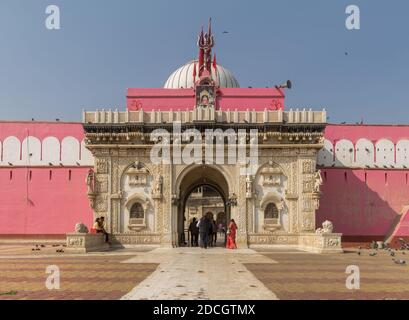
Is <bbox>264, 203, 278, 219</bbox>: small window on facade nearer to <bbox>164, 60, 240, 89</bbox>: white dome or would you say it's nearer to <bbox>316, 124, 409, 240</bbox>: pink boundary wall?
<bbox>316, 124, 409, 240</bbox>: pink boundary wall

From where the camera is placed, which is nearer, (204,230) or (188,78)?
(204,230)

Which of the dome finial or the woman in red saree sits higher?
the dome finial

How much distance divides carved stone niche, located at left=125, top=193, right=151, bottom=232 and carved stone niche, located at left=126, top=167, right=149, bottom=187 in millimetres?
626

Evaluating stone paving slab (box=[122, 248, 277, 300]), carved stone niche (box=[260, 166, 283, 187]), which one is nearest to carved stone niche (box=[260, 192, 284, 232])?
carved stone niche (box=[260, 166, 283, 187])

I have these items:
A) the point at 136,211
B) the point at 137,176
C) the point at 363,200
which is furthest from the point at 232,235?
the point at 363,200

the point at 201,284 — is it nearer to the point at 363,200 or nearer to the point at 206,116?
the point at 206,116

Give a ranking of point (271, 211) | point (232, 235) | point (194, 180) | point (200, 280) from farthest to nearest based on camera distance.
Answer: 1. point (194, 180)
2. point (271, 211)
3. point (232, 235)
4. point (200, 280)

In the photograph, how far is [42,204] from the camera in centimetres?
3106

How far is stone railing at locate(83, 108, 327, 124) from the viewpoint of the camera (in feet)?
91.6

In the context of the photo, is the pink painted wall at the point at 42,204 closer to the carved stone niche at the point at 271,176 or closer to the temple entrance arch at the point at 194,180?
the temple entrance arch at the point at 194,180

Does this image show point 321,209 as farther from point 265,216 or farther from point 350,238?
point 265,216

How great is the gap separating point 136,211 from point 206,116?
6097 millimetres

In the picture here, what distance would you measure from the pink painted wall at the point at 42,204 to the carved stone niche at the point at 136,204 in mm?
3827
